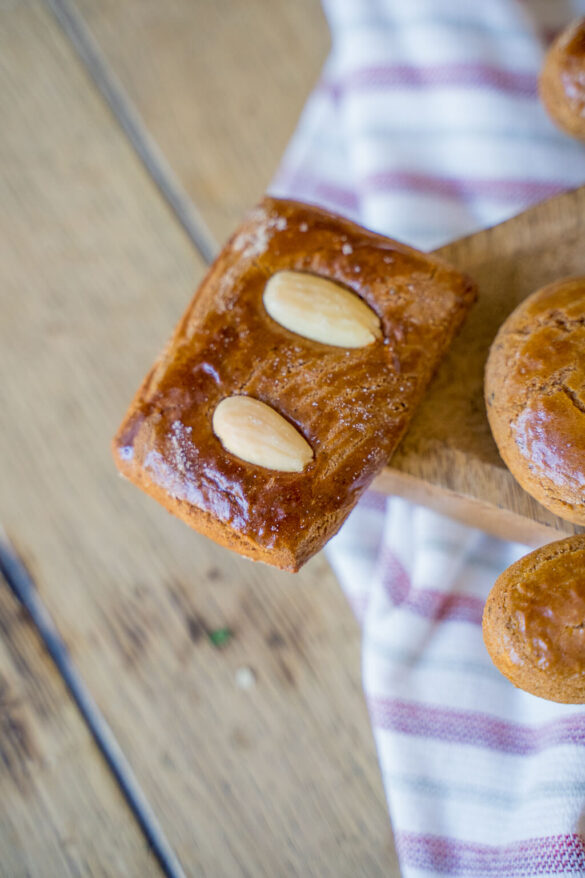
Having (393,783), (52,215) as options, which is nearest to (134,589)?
(393,783)

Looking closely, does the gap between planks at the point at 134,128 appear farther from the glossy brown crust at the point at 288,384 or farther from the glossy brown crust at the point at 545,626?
the glossy brown crust at the point at 545,626

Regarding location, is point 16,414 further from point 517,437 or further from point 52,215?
point 517,437

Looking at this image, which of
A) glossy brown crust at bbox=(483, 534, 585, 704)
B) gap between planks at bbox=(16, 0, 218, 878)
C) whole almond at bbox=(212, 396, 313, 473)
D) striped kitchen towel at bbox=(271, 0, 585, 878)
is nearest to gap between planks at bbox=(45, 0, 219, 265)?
gap between planks at bbox=(16, 0, 218, 878)

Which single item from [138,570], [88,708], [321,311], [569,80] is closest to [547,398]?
[321,311]

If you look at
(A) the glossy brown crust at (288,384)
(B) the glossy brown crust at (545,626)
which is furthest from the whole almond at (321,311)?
(B) the glossy brown crust at (545,626)

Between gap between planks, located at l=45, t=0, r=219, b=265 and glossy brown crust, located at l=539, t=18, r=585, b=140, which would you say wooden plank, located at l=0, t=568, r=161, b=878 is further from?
glossy brown crust, located at l=539, t=18, r=585, b=140

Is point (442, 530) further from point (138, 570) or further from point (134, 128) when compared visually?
point (134, 128)
